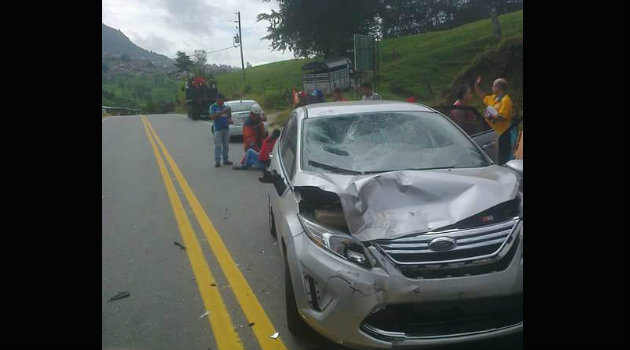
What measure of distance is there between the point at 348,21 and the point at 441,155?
34423 mm

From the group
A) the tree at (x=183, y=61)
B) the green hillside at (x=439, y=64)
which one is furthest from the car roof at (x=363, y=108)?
the tree at (x=183, y=61)

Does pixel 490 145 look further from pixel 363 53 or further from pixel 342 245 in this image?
pixel 363 53

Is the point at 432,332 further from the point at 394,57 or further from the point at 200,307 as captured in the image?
the point at 394,57

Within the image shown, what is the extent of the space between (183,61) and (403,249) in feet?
241

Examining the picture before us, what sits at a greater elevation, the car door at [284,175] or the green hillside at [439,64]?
the green hillside at [439,64]

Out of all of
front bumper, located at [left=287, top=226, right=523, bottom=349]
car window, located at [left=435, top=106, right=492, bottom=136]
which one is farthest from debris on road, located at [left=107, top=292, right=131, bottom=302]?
car window, located at [left=435, top=106, right=492, bottom=136]

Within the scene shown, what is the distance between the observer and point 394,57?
3856 cm

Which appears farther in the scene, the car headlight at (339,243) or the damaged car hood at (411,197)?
the damaged car hood at (411,197)

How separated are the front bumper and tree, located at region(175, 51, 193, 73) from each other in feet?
238

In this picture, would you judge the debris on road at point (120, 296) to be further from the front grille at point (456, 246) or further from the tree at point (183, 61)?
the tree at point (183, 61)

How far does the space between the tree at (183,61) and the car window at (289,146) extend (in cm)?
6972

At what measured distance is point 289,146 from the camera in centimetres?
535

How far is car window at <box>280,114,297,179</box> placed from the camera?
15.9 feet

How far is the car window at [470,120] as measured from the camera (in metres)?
7.18
